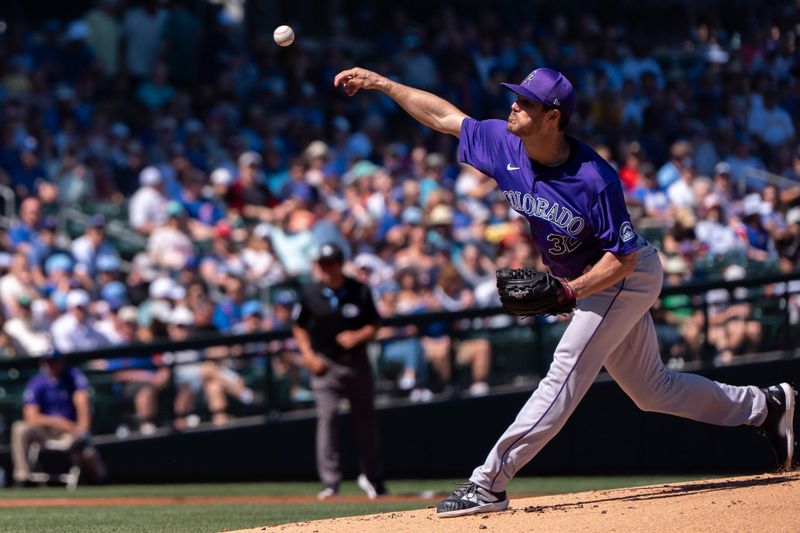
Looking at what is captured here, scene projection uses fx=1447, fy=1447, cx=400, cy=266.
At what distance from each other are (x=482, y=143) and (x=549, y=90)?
0.45 metres

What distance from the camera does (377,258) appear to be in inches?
537

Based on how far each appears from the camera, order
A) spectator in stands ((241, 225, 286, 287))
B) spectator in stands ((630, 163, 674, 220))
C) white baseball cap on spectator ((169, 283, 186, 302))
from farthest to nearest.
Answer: spectator in stands ((630, 163, 674, 220)) < spectator in stands ((241, 225, 286, 287)) < white baseball cap on spectator ((169, 283, 186, 302))

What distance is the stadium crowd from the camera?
12250 millimetres

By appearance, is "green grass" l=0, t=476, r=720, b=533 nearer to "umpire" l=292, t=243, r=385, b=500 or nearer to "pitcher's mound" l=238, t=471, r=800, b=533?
"umpire" l=292, t=243, r=385, b=500

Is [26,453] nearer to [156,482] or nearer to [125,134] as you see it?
[156,482]

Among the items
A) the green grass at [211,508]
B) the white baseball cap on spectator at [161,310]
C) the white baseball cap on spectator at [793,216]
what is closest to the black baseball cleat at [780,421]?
the green grass at [211,508]

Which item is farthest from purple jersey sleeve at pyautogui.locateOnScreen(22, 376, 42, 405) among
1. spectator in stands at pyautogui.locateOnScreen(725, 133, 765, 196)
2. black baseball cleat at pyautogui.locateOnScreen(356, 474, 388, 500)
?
spectator in stands at pyautogui.locateOnScreen(725, 133, 765, 196)

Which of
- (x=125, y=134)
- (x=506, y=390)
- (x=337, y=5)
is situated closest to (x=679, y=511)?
(x=506, y=390)

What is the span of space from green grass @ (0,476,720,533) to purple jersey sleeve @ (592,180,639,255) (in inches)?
97.9

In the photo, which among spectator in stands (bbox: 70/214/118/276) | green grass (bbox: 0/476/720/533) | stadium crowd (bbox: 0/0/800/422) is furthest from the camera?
spectator in stands (bbox: 70/214/118/276)

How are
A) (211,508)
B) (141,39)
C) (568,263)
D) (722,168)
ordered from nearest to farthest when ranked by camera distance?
(568,263)
(211,508)
(141,39)
(722,168)

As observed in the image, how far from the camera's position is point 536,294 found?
5965 millimetres

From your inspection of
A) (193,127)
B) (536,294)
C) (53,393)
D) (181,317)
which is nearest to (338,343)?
(181,317)

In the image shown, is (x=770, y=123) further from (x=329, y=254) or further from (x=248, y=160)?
(x=329, y=254)
